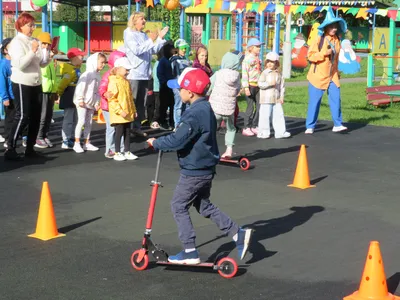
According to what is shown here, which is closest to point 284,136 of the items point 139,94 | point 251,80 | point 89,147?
point 251,80

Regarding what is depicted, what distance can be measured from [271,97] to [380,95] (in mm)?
6723

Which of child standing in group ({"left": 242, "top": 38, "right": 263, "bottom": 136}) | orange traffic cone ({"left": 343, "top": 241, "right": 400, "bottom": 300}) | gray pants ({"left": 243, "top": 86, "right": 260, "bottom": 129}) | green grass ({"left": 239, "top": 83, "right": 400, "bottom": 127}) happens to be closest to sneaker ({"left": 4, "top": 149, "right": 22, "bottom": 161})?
child standing in group ({"left": 242, "top": 38, "right": 263, "bottom": 136})

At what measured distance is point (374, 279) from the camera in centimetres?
504

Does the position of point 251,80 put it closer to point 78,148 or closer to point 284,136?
point 284,136

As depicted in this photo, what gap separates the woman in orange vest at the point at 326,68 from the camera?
14164 millimetres

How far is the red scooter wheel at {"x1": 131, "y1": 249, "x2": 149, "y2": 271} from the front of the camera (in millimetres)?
5844

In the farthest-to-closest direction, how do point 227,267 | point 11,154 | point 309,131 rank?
1. point 309,131
2. point 11,154
3. point 227,267

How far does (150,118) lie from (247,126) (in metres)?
2.20

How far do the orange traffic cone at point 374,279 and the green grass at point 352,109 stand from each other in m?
11.2

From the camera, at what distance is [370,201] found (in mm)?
8539

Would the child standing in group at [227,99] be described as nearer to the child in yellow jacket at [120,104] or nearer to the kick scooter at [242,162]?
the kick scooter at [242,162]

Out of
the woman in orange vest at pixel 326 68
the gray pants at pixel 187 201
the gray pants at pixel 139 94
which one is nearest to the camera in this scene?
the gray pants at pixel 187 201

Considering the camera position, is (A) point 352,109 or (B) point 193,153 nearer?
(B) point 193,153

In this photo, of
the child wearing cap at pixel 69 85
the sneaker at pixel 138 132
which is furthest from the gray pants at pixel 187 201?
the sneaker at pixel 138 132
